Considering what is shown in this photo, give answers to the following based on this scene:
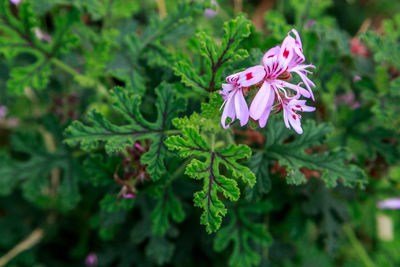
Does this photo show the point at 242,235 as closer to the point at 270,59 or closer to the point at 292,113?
the point at 292,113

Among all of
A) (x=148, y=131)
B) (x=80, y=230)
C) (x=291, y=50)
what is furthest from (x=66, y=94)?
(x=291, y=50)

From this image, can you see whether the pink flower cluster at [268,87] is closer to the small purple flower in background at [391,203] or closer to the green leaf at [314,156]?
the green leaf at [314,156]

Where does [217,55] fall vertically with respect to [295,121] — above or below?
above

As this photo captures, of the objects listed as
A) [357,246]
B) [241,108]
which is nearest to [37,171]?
[241,108]

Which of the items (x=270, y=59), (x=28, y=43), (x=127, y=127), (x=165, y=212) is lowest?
(x=165, y=212)

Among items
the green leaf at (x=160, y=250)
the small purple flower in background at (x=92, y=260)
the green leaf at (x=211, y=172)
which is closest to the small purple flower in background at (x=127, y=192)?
the green leaf at (x=211, y=172)

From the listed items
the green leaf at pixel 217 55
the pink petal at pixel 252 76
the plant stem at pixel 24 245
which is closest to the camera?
the pink petal at pixel 252 76

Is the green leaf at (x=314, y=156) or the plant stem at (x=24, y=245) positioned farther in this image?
the plant stem at (x=24, y=245)

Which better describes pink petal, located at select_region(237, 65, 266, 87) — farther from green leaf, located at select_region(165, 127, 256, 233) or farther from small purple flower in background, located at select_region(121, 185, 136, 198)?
small purple flower in background, located at select_region(121, 185, 136, 198)
